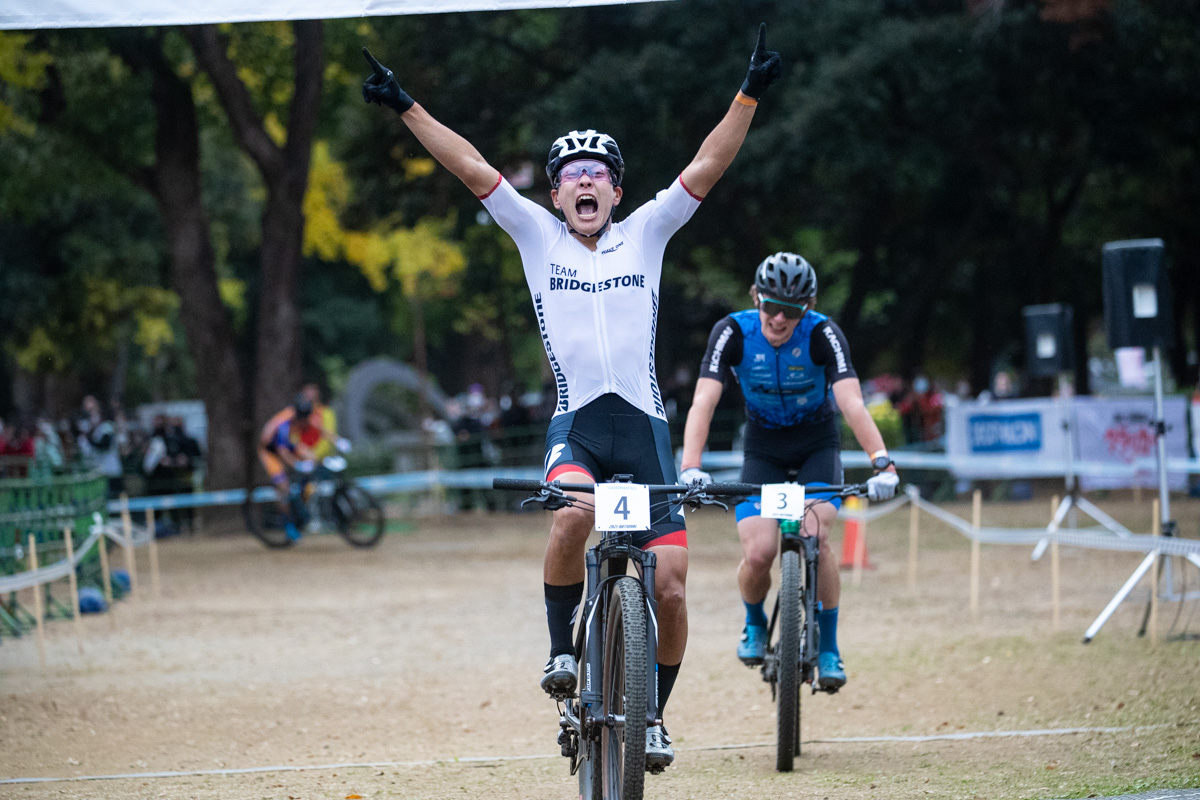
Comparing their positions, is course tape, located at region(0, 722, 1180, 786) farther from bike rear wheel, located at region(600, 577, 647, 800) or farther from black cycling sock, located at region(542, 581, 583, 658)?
bike rear wheel, located at region(600, 577, 647, 800)

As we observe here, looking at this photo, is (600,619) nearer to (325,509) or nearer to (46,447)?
(325,509)

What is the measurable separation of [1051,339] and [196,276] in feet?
43.3

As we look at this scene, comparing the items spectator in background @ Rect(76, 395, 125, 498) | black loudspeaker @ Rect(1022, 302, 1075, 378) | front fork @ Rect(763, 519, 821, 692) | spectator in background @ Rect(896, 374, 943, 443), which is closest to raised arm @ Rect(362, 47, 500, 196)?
front fork @ Rect(763, 519, 821, 692)

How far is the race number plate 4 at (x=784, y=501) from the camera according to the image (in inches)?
247

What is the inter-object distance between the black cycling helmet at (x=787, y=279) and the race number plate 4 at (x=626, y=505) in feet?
7.02

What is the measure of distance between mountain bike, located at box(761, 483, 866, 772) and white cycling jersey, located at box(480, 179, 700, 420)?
131cm

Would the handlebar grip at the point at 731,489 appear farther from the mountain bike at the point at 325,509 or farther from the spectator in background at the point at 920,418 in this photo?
the spectator in background at the point at 920,418

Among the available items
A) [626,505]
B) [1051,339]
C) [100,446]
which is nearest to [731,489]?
[626,505]

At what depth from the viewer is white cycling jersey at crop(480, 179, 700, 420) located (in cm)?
531

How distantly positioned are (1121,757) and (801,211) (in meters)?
24.0

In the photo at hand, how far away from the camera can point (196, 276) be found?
24.0 metres

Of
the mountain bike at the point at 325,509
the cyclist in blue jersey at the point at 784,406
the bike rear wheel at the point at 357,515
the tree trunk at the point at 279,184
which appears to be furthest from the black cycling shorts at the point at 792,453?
the tree trunk at the point at 279,184

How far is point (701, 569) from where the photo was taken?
17.1 meters

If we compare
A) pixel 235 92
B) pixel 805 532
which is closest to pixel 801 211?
pixel 235 92
